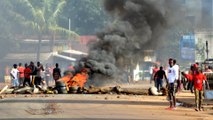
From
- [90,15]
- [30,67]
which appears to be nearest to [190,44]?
[90,15]

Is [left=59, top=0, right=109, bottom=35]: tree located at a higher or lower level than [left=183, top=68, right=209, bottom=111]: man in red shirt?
higher

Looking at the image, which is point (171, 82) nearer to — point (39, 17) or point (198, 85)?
point (198, 85)

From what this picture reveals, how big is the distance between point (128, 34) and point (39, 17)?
3080 centimetres

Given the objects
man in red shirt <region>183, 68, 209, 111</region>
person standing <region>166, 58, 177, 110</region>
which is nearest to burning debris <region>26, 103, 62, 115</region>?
person standing <region>166, 58, 177, 110</region>

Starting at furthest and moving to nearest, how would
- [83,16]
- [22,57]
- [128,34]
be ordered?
[83,16] < [22,57] < [128,34]

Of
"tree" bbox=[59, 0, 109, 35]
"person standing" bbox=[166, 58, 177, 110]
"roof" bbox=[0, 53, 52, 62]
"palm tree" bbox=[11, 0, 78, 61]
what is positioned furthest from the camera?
"tree" bbox=[59, 0, 109, 35]

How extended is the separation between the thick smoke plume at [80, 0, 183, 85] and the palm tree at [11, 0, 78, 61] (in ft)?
93.4

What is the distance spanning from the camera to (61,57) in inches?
2429

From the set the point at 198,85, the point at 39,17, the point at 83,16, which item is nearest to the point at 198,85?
the point at 198,85

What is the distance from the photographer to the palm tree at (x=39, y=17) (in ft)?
201

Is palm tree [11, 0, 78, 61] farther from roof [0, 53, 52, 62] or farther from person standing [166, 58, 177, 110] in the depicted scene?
person standing [166, 58, 177, 110]

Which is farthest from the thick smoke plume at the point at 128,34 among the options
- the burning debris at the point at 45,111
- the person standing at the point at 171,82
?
the burning debris at the point at 45,111

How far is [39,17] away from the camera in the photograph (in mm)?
61406

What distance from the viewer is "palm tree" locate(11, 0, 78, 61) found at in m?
61.3
